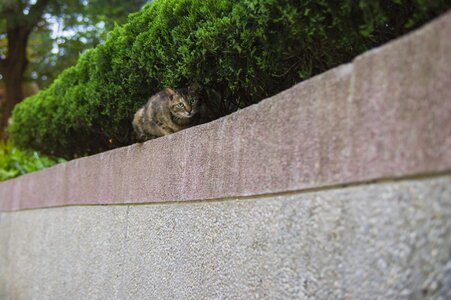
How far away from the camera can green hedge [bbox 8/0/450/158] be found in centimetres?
245

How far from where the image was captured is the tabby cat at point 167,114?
3883mm

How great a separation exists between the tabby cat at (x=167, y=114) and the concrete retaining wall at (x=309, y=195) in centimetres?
18

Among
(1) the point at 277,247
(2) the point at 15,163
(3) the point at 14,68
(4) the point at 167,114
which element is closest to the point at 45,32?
(3) the point at 14,68

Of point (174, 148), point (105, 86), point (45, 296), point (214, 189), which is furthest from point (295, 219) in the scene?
point (45, 296)

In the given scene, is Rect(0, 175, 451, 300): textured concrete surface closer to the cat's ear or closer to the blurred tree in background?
the cat's ear

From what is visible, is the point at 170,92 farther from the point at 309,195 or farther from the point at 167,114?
the point at 309,195

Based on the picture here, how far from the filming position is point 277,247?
8.19ft

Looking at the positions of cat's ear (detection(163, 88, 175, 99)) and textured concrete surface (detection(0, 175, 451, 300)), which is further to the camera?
cat's ear (detection(163, 88, 175, 99))

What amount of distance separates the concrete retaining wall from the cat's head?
251 mm

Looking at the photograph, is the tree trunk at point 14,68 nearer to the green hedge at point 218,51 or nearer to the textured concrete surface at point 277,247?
the green hedge at point 218,51

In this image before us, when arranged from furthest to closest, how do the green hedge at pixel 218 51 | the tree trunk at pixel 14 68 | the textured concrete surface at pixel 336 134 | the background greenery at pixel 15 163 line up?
the tree trunk at pixel 14 68 → the background greenery at pixel 15 163 → the green hedge at pixel 218 51 → the textured concrete surface at pixel 336 134

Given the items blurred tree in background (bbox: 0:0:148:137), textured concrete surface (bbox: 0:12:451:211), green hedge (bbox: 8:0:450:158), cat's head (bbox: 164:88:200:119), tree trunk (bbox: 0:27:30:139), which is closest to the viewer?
textured concrete surface (bbox: 0:12:451:211)

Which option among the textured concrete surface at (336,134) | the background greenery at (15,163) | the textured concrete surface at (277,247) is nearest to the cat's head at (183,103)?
the textured concrete surface at (336,134)

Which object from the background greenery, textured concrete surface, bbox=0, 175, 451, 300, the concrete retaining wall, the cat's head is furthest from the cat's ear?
the background greenery
